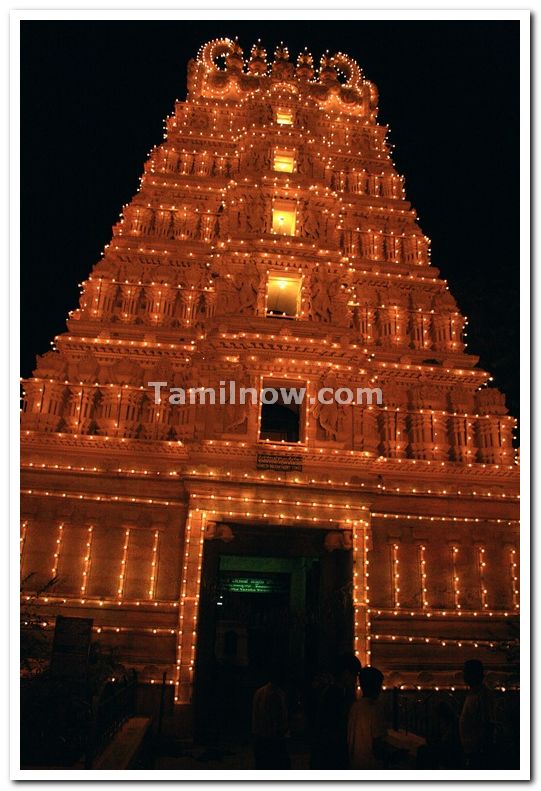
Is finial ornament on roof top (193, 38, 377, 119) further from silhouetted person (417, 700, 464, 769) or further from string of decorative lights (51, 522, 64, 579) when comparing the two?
silhouetted person (417, 700, 464, 769)

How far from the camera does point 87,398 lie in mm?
15125

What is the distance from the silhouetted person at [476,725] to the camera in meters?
7.61

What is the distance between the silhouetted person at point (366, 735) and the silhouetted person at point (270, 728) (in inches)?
37.3

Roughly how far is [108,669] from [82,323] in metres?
9.59

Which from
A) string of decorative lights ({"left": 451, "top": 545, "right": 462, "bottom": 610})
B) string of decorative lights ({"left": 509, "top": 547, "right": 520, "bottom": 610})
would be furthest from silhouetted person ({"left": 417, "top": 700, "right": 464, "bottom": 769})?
string of decorative lights ({"left": 509, "top": 547, "right": 520, "bottom": 610})

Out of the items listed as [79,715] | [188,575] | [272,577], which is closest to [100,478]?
[188,575]

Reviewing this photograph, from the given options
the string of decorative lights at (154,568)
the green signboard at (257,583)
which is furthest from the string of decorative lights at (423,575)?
the green signboard at (257,583)

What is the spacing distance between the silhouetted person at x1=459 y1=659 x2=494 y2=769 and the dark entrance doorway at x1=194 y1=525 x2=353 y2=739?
2.68 metres

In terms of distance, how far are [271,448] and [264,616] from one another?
6.41m

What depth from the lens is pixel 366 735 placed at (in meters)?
6.86

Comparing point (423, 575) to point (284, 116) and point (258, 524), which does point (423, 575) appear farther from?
point (284, 116)

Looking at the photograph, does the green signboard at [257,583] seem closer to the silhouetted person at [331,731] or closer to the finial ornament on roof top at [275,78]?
the silhouetted person at [331,731]

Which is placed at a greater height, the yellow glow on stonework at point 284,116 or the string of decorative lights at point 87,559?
the yellow glow on stonework at point 284,116
